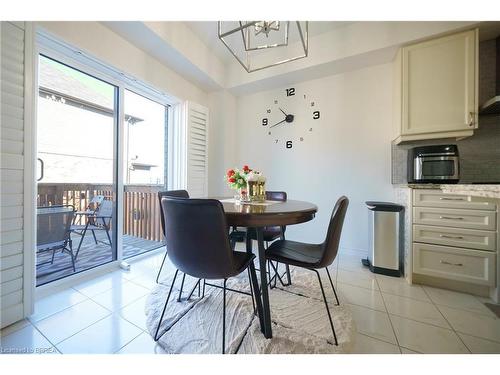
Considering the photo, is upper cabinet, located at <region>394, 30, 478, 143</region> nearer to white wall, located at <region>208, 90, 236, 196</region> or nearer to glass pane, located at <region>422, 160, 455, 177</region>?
glass pane, located at <region>422, 160, 455, 177</region>

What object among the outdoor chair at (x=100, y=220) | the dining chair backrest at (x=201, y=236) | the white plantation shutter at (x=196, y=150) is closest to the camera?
the dining chair backrest at (x=201, y=236)

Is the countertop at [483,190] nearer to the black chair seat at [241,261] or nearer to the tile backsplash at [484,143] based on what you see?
the black chair seat at [241,261]

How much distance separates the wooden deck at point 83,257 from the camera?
184 cm

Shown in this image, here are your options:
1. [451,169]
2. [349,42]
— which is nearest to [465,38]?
[349,42]

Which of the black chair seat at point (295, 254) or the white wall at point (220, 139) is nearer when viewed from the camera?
the black chair seat at point (295, 254)

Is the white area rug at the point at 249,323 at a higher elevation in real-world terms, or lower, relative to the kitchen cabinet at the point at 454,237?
lower

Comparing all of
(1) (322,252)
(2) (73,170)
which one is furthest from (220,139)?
(1) (322,252)

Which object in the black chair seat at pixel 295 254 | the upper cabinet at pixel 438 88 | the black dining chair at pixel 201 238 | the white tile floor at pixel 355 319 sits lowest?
the white tile floor at pixel 355 319

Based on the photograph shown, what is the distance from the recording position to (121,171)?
2.24 m

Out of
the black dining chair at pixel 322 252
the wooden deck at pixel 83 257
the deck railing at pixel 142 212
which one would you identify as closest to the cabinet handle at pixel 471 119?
the black dining chair at pixel 322 252

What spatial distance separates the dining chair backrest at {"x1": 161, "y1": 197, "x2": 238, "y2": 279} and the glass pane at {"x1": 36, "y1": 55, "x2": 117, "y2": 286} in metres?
1.52

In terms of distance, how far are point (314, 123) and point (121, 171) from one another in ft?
8.43

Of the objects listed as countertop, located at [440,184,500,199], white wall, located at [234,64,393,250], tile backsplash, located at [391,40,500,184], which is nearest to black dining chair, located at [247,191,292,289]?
white wall, located at [234,64,393,250]
